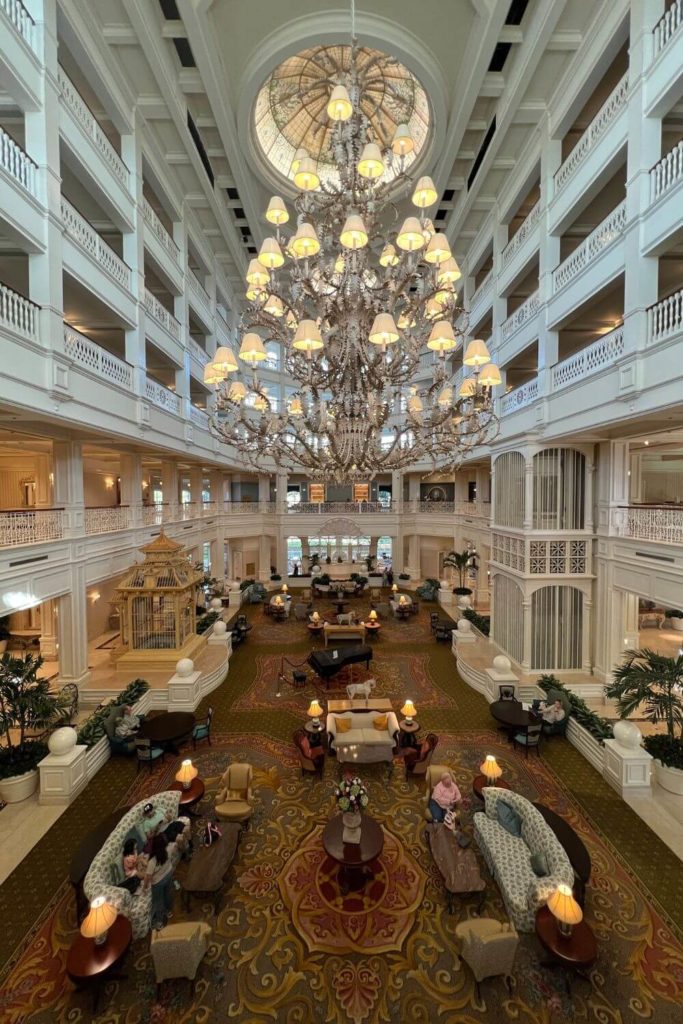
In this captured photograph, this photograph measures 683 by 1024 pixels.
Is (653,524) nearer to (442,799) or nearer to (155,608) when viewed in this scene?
(442,799)

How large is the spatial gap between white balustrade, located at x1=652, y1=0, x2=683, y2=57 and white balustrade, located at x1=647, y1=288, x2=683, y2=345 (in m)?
4.04

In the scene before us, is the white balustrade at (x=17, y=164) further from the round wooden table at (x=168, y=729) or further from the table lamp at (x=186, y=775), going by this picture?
the round wooden table at (x=168, y=729)

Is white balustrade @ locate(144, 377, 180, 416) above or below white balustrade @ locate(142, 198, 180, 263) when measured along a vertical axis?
below

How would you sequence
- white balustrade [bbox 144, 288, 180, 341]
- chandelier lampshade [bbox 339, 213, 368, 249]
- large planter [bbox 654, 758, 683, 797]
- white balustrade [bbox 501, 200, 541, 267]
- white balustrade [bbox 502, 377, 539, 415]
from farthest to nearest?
white balustrade [bbox 144, 288, 180, 341] → white balustrade [bbox 502, 377, 539, 415] → white balustrade [bbox 501, 200, 541, 267] → large planter [bbox 654, 758, 683, 797] → chandelier lampshade [bbox 339, 213, 368, 249]

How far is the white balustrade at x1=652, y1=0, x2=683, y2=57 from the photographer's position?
20.4ft

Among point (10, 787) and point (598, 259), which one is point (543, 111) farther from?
point (10, 787)

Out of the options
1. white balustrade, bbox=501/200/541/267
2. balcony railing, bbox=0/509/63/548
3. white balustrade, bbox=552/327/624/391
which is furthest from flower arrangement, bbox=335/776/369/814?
white balustrade, bbox=501/200/541/267

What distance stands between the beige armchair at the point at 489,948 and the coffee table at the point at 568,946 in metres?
0.38

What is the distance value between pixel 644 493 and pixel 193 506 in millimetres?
19730

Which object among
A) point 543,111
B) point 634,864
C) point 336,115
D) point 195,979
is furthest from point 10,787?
point 543,111

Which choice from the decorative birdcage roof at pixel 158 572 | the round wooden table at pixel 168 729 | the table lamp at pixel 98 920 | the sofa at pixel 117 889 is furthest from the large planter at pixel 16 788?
the decorative birdcage roof at pixel 158 572

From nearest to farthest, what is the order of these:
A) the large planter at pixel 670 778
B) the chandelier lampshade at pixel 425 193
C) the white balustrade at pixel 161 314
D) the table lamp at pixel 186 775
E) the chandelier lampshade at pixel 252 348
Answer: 1. the chandelier lampshade at pixel 425 193
2. the chandelier lampshade at pixel 252 348
3. the table lamp at pixel 186 775
4. the large planter at pixel 670 778
5. the white balustrade at pixel 161 314

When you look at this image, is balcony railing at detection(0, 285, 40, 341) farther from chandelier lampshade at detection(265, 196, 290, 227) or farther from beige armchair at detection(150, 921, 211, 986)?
beige armchair at detection(150, 921, 211, 986)

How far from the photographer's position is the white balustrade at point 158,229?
10.9 meters
